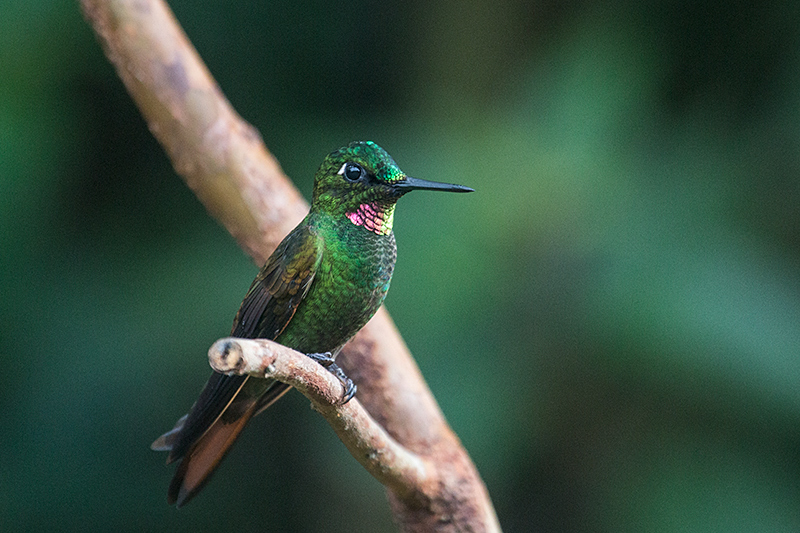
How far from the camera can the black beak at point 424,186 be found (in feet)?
3.33

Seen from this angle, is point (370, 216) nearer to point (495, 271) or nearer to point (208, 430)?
point (208, 430)

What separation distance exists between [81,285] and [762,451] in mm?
2422

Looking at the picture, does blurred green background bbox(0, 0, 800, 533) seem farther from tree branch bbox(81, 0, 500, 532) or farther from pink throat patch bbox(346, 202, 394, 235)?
pink throat patch bbox(346, 202, 394, 235)

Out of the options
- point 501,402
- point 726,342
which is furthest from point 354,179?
point 726,342

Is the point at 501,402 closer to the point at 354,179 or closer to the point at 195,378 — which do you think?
the point at 195,378

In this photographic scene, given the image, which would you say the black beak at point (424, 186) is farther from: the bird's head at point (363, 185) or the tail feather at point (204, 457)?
the tail feather at point (204, 457)

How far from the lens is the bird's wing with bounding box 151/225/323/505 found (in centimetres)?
116

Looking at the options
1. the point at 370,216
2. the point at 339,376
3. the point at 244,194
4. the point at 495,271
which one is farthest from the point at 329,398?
the point at 495,271

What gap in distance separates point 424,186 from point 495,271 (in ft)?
5.24

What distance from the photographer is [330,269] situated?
1.17 metres

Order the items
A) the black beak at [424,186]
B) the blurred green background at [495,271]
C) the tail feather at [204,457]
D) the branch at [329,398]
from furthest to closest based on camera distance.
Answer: the blurred green background at [495,271] < the tail feather at [204,457] < the black beak at [424,186] < the branch at [329,398]

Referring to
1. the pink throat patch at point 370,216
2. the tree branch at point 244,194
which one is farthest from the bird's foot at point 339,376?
the tree branch at point 244,194

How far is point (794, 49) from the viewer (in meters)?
2.87

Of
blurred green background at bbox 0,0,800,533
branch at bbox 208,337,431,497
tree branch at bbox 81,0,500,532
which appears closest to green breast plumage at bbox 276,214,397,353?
branch at bbox 208,337,431,497
